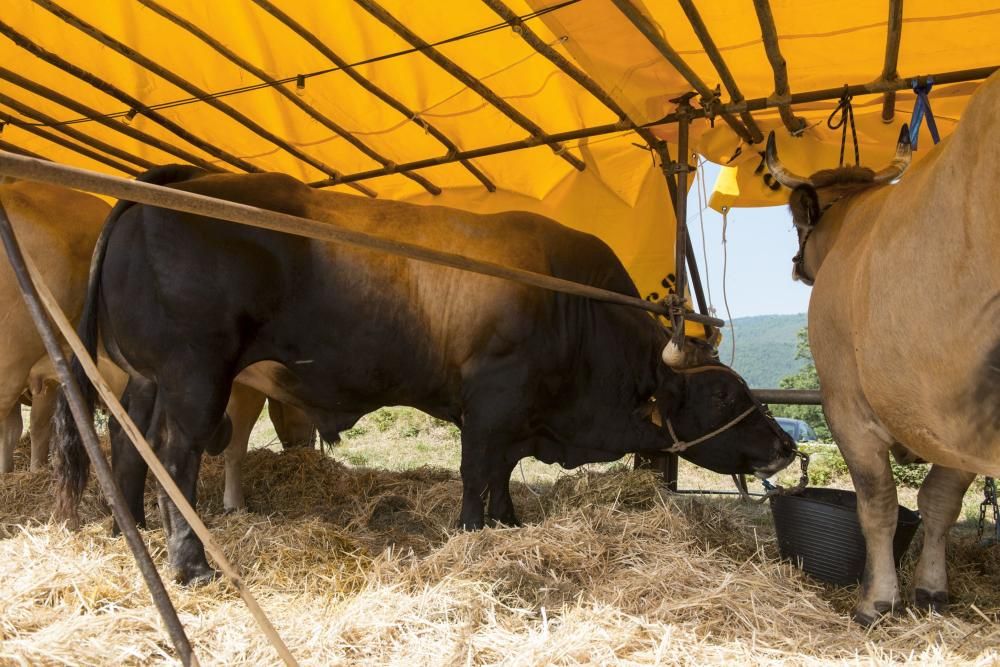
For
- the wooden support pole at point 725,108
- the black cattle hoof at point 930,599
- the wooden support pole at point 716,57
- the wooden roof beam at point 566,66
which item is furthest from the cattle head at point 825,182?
the black cattle hoof at point 930,599

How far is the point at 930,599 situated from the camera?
134 inches

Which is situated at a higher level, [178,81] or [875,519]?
[178,81]

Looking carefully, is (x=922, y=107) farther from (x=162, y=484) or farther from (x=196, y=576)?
(x=196, y=576)

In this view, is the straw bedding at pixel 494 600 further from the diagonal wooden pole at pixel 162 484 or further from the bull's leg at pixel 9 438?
the bull's leg at pixel 9 438

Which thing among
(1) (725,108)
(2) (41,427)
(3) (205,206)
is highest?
(1) (725,108)

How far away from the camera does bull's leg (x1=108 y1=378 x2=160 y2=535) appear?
3.90m

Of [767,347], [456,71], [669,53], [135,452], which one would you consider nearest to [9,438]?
[135,452]

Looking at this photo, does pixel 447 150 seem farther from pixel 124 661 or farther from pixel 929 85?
pixel 124 661

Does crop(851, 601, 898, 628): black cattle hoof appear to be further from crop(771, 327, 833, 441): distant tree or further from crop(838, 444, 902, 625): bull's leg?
crop(771, 327, 833, 441): distant tree

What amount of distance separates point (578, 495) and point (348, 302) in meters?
1.72

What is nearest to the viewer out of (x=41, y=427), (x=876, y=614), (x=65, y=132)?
(x=876, y=614)

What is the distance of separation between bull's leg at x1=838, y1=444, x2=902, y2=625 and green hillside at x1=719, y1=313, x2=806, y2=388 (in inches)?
578

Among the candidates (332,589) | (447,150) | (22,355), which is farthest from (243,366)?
(447,150)

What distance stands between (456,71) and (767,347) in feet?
52.4
